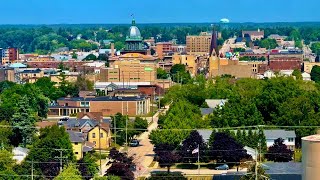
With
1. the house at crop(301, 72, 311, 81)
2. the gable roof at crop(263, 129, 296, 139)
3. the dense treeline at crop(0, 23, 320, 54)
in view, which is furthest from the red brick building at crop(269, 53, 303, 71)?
the gable roof at crop(263, 129, 296, 139)

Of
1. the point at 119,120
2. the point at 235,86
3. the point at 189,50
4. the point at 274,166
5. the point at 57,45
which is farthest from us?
the point at 57,45

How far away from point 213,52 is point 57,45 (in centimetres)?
5145

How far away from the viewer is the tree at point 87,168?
21.6 metres

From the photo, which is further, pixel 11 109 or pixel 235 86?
pixel 235 86

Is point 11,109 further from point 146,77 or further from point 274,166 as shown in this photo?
point 146,77

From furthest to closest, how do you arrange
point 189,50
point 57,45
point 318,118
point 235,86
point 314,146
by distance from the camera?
point 57,45, point 189,50, point 235,86, point 318,118, point 314,146

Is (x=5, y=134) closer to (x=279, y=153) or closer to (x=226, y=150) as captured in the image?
(x=226, y=150)

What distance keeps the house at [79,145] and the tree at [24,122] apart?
1362 millimetres

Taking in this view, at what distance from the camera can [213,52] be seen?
6162 cm

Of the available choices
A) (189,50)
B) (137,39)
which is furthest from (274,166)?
(189,50)

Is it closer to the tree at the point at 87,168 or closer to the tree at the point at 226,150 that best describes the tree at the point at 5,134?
the tree at the point at 87,168

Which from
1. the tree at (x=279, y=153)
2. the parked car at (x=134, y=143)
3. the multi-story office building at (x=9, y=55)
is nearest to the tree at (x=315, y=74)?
the parked car at (x=134, y=143)

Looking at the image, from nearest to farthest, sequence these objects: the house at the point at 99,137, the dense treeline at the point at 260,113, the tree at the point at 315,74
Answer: the dense treeline at the point at 260,113
the house at the point at 99,137
the tree at the point at 315,74

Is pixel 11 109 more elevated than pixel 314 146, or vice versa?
pixel 314 146
